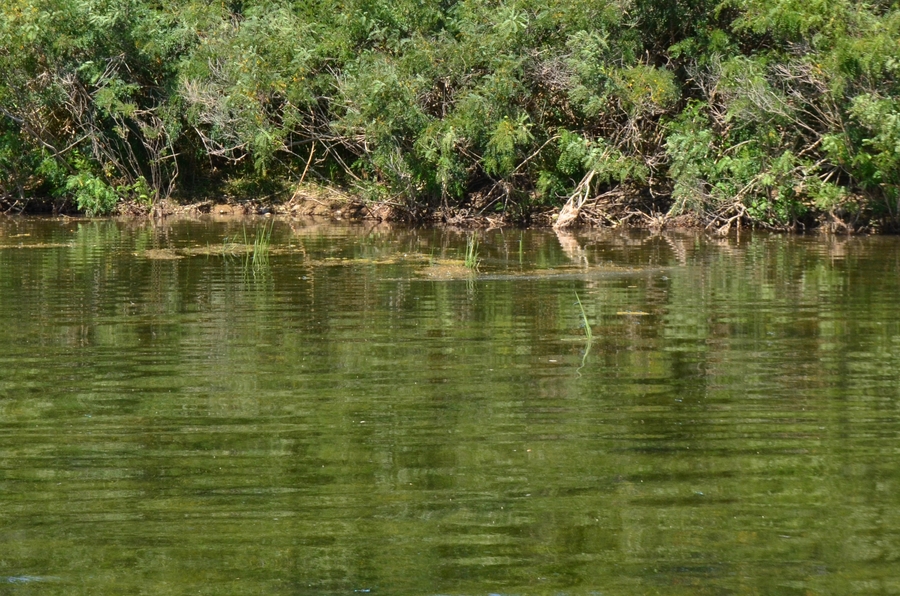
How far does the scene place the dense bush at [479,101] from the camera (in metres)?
23.9

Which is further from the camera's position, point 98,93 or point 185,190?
point 185,190

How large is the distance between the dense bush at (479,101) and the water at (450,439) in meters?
8.02

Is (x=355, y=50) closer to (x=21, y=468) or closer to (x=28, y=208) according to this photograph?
(x=28, y=208)

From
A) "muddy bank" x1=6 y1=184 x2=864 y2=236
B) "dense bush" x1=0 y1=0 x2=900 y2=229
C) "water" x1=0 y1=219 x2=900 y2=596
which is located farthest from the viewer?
"muddy bank" x1=6 y1=184 x2=864 y2=236

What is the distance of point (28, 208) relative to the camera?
3158 cm

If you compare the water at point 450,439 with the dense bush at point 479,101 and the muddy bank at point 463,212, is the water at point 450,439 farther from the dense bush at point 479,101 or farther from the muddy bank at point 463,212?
the muddy bank at point 463,212

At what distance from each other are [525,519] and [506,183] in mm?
21284

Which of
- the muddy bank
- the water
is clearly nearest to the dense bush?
the muddy bank

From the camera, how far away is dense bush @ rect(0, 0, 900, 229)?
23.9 metres

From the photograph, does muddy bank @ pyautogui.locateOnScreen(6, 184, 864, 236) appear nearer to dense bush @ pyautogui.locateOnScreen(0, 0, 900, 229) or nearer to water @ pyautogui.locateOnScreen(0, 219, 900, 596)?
dense bush @ pyautogui.locateOnScreen(0, 0, 900, 229)

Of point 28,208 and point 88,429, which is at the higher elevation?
point 28,208

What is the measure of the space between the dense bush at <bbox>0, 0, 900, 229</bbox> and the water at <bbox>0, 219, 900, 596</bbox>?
802 cm

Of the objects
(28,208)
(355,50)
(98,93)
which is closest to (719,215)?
(355,50)

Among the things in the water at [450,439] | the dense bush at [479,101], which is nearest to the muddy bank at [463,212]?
the dense bush at [479,101]
